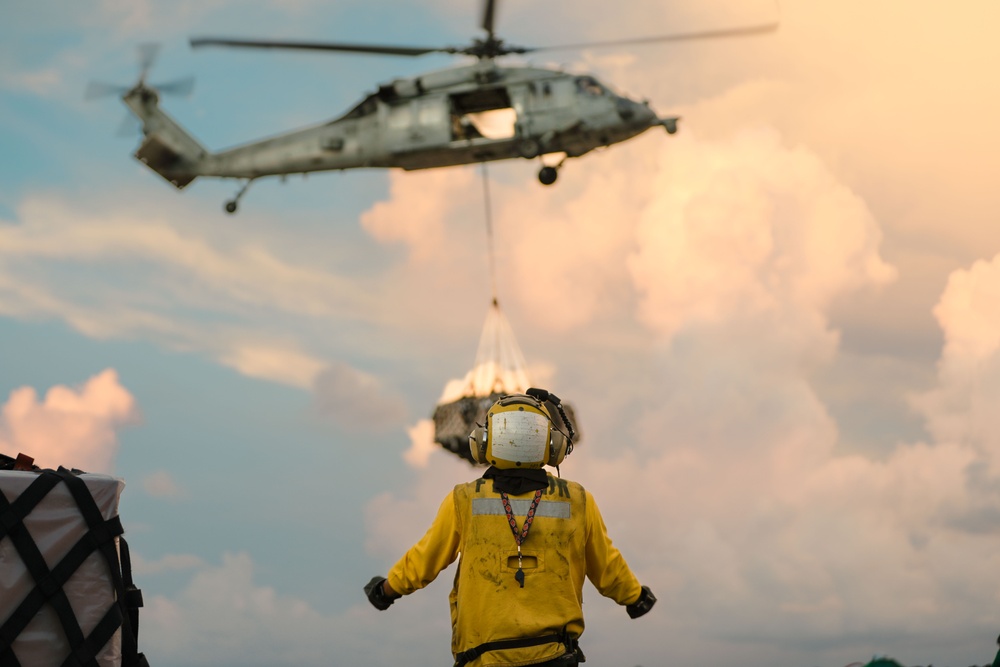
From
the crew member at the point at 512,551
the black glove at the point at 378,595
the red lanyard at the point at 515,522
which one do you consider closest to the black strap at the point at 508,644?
the crew member at the point at 512,551

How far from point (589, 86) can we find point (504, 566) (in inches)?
643

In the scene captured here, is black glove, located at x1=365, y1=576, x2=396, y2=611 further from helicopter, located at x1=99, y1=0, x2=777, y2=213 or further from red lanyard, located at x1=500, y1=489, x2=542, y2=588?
helicopter, located at x1=99, y1=0, x2=777, y2=213

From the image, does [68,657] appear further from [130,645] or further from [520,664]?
[520,664]

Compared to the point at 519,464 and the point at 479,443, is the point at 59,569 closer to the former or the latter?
the point at 479,443

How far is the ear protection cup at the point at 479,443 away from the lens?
585 cm

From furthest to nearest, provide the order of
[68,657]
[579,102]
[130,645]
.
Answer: [579,102]
[130,645]
[68,657]

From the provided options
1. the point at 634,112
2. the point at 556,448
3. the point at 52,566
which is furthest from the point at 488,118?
the point at 52,566

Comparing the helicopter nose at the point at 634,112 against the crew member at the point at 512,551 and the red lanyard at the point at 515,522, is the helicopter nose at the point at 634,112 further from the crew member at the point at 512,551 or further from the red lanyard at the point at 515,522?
the red lanyard at the point at 515,522

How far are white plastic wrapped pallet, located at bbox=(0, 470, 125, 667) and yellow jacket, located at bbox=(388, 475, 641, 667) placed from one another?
63.6 inches

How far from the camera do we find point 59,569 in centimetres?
Answer: 594

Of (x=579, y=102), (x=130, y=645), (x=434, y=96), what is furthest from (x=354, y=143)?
(x=130, y=645)

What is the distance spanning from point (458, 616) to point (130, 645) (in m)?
1.95

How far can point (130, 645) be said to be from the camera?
20.8ft

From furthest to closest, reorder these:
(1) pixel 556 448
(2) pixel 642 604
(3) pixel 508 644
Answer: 1. (2) pixel 642 604
2. (1) pixel 556 448
3. (3) pixel 508 644
